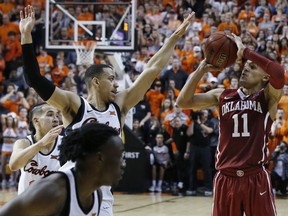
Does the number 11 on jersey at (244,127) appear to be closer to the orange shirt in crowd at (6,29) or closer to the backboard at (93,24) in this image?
the backboard at (93,24)

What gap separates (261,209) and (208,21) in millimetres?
11457

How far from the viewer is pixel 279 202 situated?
35.9ft

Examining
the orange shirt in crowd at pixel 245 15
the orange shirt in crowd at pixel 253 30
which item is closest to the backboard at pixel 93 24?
the orange shirt in crowd at pixel 253 30

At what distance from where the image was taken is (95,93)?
4.79 m

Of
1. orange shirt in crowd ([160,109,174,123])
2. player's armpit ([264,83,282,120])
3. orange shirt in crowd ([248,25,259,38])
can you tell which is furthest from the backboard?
player's armpit ([264,83,282,120])

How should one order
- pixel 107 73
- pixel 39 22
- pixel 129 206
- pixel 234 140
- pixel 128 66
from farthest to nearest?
pixel 39 22 → pixel 128 66 → pixel 129 206 → pixel 234 140 → pixel 107 73

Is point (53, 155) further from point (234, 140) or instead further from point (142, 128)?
point (142, 128)

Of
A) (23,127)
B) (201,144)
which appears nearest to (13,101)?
(23,127)

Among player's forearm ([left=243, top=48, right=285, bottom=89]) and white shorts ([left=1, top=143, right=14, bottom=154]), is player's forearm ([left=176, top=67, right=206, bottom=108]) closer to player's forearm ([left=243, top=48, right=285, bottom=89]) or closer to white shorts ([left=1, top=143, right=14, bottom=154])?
player's forearm ([left=243, top=48, right=285, bottom=89])

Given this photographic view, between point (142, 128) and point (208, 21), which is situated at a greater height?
point (208, 21)

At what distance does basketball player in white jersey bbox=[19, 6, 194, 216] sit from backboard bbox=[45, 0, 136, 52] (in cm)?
712

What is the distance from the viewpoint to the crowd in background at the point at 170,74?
40.1 feet

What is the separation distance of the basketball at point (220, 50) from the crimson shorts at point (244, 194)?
952 mm

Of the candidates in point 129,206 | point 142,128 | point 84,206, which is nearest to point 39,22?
point 142,128
